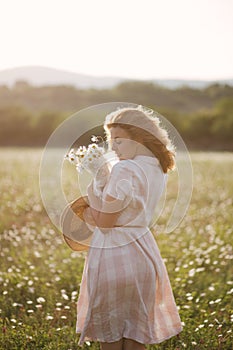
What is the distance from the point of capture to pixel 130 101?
51875 millimetres

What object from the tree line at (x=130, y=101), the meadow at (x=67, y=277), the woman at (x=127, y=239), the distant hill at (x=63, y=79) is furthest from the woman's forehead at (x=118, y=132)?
the distant hill at (x=63, y=79)

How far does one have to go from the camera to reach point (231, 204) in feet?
40.0

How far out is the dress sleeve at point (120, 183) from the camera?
3.75 m

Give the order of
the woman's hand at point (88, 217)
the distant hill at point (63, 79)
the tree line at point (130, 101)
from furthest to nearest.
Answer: the distant hill at point (63, 79) < the tree line at point (130, 101) < the woman's hand at point (88, 217)

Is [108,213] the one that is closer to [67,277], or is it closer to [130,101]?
[67,277]

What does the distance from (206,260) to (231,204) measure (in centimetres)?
501

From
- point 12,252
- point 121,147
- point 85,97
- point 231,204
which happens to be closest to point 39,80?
point 85,97

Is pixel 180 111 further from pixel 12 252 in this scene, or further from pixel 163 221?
pixel 12 252

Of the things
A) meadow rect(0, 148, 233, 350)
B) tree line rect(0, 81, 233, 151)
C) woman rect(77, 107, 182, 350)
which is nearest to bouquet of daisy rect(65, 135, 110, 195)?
woman rect(77, 107, 182, 350)

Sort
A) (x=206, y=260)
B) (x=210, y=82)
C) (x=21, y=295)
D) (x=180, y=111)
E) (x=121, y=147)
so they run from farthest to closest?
1. (x=210, y=82)
2. (x=180, y=111)
3. (x=206, y=260)
4. (x=21, y=295)
5. (x=121, y=147)

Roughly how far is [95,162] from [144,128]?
41 cm

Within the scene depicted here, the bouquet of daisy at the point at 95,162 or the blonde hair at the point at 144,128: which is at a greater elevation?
the blonde hair at the point at 144,128

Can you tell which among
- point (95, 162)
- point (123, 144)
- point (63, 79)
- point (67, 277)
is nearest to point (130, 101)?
point (63, 79)

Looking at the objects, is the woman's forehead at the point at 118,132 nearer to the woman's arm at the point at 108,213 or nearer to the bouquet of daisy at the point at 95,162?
the bouquet of daisy at the point at 95,162
